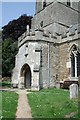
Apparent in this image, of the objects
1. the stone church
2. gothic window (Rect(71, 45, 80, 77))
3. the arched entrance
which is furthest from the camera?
the arched entrance

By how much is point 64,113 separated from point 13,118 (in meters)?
2.18

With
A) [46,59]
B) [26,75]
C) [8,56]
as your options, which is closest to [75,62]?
[46,59]

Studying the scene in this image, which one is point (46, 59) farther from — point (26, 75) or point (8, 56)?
point (8, 56)

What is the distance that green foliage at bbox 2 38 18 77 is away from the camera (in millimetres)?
34219

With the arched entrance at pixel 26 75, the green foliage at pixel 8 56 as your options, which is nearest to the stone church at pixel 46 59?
the arched entrance at pixel 26 75

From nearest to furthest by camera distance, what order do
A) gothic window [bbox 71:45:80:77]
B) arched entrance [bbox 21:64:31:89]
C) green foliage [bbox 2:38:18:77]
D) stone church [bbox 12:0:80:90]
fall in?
1. stone church [bbox 12:0:80:90]
2. gothic window [bbox 71:45:80:77]
3. arched entrance [bbox 21:64:31:89]
4. green foliage [bbox 2:38:18:77]

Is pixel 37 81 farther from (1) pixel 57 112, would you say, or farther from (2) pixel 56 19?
(1) pixel 57 112

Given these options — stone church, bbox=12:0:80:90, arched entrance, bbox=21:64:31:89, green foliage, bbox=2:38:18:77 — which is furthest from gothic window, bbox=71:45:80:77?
green foliage, bbox=2:38:18:77

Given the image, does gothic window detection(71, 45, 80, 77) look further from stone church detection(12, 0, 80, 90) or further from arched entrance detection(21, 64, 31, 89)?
arched entrance detection(21, 64, 31, 89)

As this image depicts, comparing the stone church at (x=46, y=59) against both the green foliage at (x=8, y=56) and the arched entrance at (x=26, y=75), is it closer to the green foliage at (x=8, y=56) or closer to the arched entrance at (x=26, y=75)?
the arched entrance at (x=26, y=75)

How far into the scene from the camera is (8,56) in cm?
3541

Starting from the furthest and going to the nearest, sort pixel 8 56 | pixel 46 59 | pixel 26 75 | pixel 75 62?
pixel 8 56 < pixel 26 75 < pixel 46 59 < pixel 75 62

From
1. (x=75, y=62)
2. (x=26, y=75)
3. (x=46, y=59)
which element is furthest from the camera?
(x=26, y=75)

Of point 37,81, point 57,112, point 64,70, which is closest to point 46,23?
point 64,70
